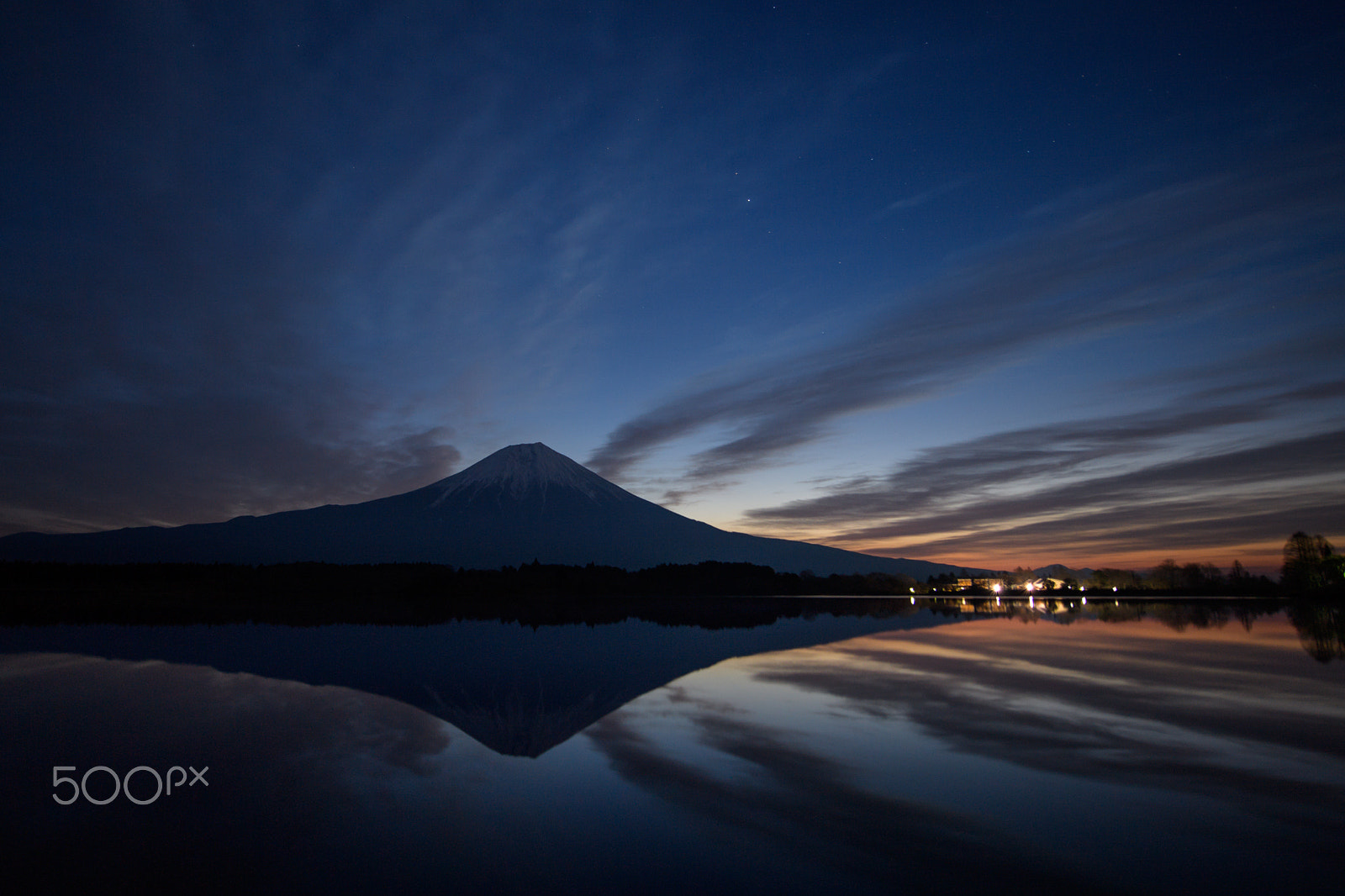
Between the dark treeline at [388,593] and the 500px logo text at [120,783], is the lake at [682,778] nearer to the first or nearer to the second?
the 500px logo text at [120,783]

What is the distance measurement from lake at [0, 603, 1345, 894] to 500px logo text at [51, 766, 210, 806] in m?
0.05

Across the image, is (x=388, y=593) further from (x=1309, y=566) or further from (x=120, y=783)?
(x=1309, y=566)

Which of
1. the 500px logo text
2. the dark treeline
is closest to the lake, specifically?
the 500px logo text

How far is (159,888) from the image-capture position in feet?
18.9

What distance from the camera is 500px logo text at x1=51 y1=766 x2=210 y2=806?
27.3ft

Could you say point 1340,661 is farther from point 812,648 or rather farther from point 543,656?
point 543,656

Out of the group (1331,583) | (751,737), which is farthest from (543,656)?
(1331,583)

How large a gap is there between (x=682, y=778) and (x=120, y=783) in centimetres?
784

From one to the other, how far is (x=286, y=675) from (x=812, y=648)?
17.7m

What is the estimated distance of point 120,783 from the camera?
29.6 feet

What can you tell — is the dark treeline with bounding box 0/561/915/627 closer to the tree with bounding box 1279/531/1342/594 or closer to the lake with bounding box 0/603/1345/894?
the lake with bounding box 0/603/1345/894

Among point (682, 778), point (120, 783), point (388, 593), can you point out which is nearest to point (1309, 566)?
point (682, 778)

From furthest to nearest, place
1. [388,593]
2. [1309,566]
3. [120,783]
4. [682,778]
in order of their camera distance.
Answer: [388,593]
[1309,566]
[120,783]
[682,778]

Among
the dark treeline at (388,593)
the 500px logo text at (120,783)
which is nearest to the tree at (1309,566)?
the dark treeline at (388,593)
